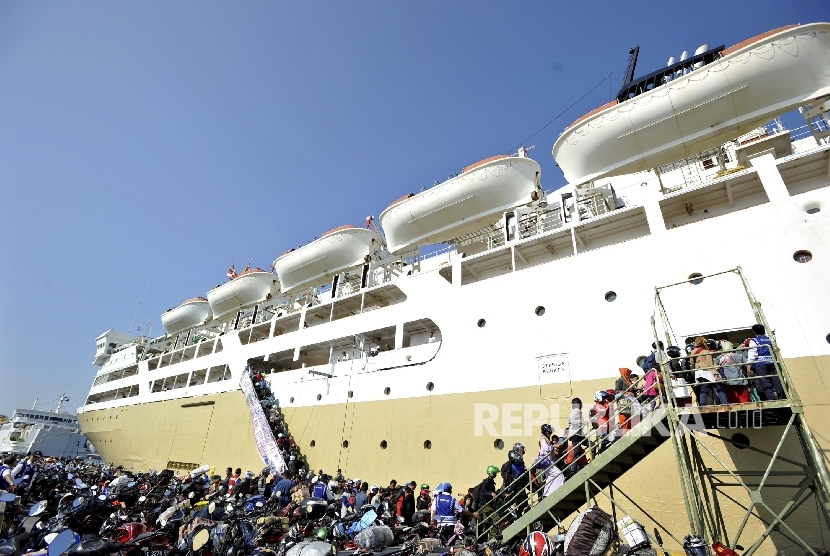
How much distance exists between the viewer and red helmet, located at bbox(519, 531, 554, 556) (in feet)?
14.1

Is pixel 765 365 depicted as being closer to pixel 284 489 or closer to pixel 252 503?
pixel 252 503

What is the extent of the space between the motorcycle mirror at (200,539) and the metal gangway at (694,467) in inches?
149

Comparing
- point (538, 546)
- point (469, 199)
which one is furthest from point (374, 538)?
point (469, 199)

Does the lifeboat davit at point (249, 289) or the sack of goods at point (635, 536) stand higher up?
the lifeboat davit at point (249, 289)

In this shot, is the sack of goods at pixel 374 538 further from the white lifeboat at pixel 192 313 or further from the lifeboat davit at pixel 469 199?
the white lifeboat at pixel 192 313

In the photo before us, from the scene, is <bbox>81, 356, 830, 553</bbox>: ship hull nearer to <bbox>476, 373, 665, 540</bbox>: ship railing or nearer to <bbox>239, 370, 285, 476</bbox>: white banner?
<bbox>476, 373, 665, 540</bbox>: ship railing

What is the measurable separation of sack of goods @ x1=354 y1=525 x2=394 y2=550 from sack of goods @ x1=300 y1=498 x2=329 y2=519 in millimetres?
1229

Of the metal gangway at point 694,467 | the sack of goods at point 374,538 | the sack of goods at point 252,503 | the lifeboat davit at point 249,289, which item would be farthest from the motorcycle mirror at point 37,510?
the lifeboat davit at point 249,289

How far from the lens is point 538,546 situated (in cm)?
438

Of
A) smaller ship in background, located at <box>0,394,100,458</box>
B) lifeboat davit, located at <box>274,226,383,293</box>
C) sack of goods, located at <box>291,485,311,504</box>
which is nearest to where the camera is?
sack of goods, located at <box>291,485,311,504</box>

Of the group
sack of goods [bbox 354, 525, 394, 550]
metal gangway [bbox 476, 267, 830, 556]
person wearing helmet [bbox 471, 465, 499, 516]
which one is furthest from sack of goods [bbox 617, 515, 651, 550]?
sack of goods [bbox 354, 525, 394, 550]

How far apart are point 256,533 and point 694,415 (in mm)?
6321

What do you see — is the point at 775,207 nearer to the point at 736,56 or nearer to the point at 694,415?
the point at 736,56

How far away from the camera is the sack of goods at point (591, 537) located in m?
3.99
